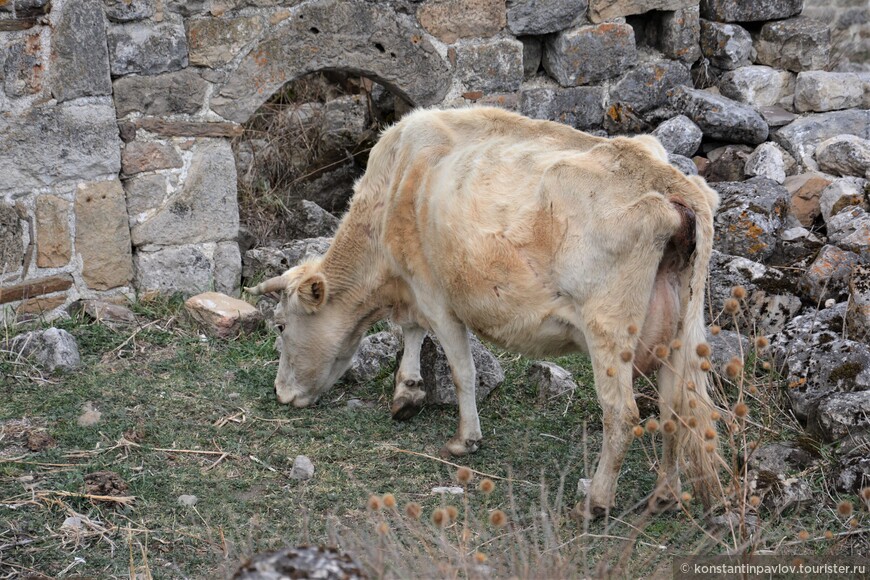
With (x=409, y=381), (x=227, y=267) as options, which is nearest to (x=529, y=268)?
(x=409, y=381)

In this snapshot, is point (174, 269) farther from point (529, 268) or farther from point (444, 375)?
point (529, 268)

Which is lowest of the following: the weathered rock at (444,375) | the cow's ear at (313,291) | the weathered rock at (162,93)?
the weathered rock at (444,375)

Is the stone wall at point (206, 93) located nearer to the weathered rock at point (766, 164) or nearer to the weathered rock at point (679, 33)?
the weathered rock at point (679, 33)

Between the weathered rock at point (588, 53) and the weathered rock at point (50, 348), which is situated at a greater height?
the weathered rock at point (588, 53)

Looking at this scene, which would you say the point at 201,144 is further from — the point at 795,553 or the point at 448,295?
the point at 795,553

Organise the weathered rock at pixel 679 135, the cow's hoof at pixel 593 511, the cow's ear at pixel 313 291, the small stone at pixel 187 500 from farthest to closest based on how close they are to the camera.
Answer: the weathered rock at pixel 679 135
the cow's ear at pixel 313 291
the small stone at pixel 187 500
the cow's hoof at pixel 593 511

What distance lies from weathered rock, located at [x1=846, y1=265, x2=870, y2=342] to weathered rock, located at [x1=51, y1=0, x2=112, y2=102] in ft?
15.1

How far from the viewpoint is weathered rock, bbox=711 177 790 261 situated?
20.9ft

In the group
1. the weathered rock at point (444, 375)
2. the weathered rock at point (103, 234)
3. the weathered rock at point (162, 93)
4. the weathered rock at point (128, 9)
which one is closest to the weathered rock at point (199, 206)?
the weathered rock at point (103, 234)

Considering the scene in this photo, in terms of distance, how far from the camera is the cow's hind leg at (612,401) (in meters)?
4.10

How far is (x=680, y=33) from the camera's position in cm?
767

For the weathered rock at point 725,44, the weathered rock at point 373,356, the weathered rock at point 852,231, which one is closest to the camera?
the weathered rock at point 373,356

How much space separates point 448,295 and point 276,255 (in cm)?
251

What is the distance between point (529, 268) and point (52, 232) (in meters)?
3.52
